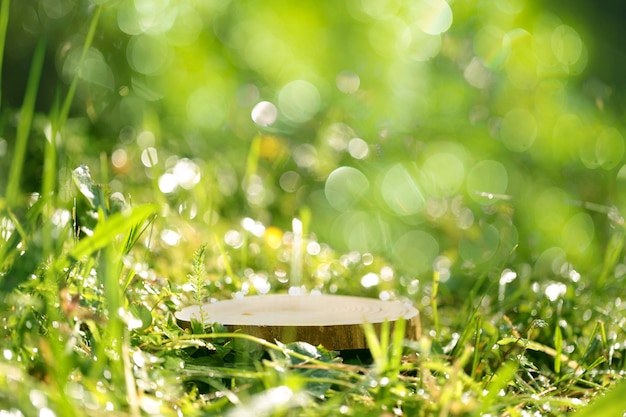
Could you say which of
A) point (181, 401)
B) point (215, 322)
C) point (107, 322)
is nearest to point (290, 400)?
point (181, 401)

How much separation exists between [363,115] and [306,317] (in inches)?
104

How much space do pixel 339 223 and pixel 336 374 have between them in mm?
2676

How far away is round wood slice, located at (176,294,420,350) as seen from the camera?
144 centimetres

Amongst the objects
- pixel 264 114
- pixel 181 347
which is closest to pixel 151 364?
pixel 181 347

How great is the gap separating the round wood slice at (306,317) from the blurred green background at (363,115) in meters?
0.90

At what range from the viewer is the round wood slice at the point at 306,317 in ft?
4.73

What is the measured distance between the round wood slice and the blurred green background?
0.90 m

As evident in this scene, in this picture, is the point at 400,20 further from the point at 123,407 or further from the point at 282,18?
the point at 123,407

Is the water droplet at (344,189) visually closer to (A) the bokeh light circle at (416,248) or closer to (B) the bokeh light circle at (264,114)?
(A) the bokeh light circle at (416,248)

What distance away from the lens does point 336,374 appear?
113 centimetres

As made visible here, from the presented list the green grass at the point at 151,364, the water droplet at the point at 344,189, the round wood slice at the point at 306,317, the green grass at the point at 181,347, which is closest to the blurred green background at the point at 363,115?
the water droplet at the point at 344,189

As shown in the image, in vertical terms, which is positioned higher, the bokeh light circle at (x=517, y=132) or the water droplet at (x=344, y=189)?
the bokeh light circle at (x=517, y=132)

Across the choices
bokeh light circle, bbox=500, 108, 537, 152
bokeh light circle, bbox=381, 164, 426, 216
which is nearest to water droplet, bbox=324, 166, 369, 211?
bokeh light circle, bbox=381, 164, 426, 216

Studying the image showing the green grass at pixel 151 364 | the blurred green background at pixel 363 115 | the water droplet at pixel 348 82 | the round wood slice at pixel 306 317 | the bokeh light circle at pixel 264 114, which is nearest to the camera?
the green grass at pixel 151 364
